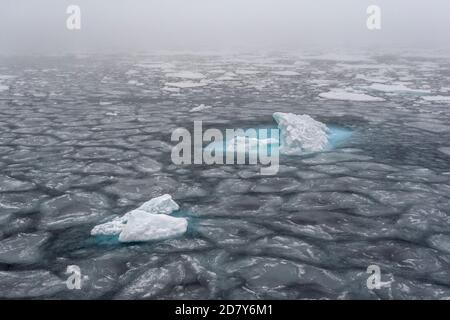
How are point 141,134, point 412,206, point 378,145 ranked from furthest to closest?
point 141,134 → point 378,145 → point 412,206

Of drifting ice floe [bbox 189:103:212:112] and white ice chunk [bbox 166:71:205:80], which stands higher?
white ice chunk [bbox 166:71:205:80]

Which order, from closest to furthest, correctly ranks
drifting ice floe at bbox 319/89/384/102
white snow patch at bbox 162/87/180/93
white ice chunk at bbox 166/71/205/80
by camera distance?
drifting ice floe at bbox 319/89/384/102 < white snow patch at bbox 162/87/180/93 < white ice chunk at bbox 166/71/205/80

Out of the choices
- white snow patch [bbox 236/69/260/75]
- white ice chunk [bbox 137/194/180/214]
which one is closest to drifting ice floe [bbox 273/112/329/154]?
white ice chunk [bbox 137/194/180/214]

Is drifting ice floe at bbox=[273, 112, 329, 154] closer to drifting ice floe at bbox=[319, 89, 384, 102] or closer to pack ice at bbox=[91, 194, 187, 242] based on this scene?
pack ice at bbox=[91, 194, 187, 242]

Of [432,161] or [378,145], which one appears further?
[378,145]

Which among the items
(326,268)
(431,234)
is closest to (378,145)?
(431,234)

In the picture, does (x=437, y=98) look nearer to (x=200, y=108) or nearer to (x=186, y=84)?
(x=200, y=108)
